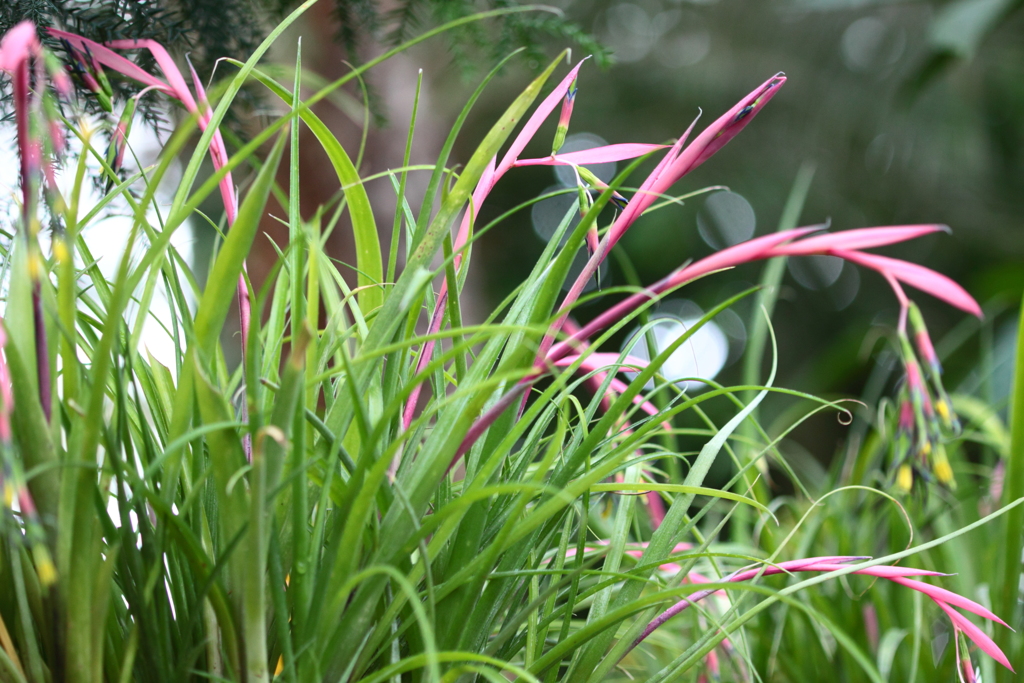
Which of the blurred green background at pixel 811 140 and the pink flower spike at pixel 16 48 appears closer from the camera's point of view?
the pink flower spike at pixel 16 48

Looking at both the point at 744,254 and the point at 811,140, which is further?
the point at 811,140

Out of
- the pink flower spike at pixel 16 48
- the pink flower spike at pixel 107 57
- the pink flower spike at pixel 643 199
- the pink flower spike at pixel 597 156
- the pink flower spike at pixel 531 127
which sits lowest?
the pink flower spike at pixel 643 199

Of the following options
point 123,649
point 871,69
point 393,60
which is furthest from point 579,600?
point 871,69

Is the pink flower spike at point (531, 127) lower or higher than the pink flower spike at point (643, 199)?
higher

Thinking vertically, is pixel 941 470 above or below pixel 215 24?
below

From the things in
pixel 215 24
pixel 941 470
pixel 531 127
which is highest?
pixel 215 24

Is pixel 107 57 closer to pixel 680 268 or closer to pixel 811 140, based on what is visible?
pixel 680 268

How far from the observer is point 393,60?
38.2 inches

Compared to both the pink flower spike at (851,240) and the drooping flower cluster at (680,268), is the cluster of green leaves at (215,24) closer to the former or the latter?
the drooping flower cluster at (680,268)

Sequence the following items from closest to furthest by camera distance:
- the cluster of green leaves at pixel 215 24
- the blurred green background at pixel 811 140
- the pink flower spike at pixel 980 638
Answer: the pink flower spike at pixel 980 638, the cluster of green leaves at pixel 215 24, the blurred green background at pixel 811 140

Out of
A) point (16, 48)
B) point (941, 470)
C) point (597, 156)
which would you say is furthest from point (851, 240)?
Answer: point (941, 470)

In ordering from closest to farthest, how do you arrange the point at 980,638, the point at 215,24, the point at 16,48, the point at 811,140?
the point at 16,48 < the point at 980,638 < the point at 215,24 < the point at 811,140

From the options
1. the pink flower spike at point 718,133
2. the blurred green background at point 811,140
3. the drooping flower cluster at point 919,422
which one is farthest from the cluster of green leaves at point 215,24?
the blurred green background at point 811,140

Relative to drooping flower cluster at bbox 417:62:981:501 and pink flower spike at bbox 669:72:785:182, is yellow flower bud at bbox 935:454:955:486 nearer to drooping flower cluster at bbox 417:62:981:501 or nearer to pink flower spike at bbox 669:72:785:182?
drooping flower cluster at bbox 417:62:981:501
